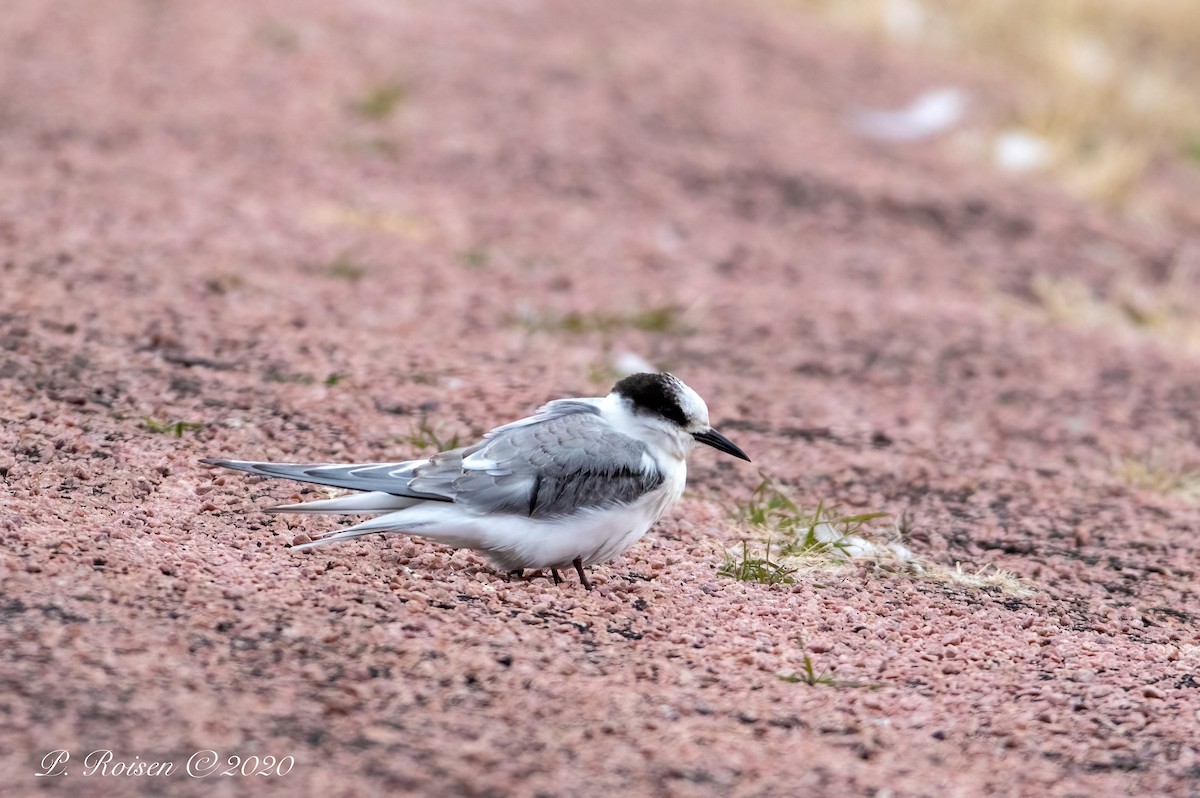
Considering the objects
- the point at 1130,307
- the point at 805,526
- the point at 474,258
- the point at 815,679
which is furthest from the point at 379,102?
the point at 815,679

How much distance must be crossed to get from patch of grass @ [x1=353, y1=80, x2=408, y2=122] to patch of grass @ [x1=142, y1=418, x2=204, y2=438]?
3.93 metres

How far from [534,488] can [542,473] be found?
0.15 ft

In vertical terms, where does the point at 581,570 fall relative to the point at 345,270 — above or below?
below

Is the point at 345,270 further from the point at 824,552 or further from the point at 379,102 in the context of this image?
the point at 824,552

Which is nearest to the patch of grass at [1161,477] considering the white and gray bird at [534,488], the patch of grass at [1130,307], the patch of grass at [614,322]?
the patch of grass at [1130,307]

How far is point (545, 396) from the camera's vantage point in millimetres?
4914

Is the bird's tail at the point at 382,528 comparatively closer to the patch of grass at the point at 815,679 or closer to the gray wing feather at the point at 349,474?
the gray wing feather at the point at 349,474

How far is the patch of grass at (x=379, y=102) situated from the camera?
7758 millimetres

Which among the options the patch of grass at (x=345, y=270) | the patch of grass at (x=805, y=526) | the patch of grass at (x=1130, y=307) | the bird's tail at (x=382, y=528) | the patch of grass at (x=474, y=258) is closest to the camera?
the bird's tail at (x=382, y=528)

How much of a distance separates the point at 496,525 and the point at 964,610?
120 centimetres

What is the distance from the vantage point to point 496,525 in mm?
3375

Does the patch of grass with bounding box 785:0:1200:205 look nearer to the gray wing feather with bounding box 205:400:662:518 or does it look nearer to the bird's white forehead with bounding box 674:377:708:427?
the bird's white forehead with bounding box 674:377:708:427

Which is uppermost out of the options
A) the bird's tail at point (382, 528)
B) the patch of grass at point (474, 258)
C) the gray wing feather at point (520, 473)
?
the gray wing feather at point (520, 473)

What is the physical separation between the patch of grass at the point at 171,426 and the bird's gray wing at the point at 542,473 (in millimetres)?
928
